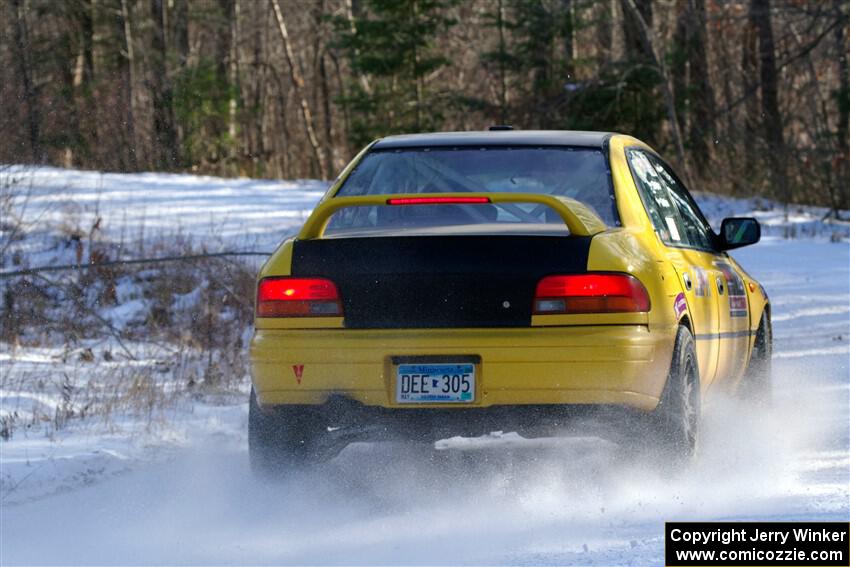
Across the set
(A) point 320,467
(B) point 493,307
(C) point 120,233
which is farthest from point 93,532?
(C) point 120,233

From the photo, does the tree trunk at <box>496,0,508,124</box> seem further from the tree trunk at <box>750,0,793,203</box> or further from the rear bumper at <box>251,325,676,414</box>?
the rear bumper at <box>251,325,676,414</box>

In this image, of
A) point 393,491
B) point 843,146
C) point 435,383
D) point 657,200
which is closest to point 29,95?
point 657,200

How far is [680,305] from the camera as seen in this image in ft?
19.0

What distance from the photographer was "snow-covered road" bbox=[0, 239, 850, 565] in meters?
4.78

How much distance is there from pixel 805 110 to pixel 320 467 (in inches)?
1341

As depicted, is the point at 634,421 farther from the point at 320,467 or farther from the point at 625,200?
the point at 320,467

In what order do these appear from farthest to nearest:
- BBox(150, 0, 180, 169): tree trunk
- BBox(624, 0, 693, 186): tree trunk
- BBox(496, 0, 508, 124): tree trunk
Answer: BBox(496, 0, 508, 124): tree trunk, BBox(624, 0, 693, 186): tree trunk, BBox(150, 0, 180, 169): tree trunk

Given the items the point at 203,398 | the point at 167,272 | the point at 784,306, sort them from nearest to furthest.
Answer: the point at 203,398 → the point at 784,306 → the point at 167,272

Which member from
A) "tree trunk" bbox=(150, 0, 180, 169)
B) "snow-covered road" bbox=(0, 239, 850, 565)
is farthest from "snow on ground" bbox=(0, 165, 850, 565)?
"tree trunk" bbox=(150, 0, 180, 169)

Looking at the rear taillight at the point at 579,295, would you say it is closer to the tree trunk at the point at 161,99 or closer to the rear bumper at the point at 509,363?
the rear bumper at the point at 509,363

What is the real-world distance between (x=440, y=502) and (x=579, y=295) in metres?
1.07

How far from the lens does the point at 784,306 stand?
13.2 m

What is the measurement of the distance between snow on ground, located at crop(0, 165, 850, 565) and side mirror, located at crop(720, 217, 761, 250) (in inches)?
40.6

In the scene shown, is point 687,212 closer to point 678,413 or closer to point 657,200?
point 657,200
